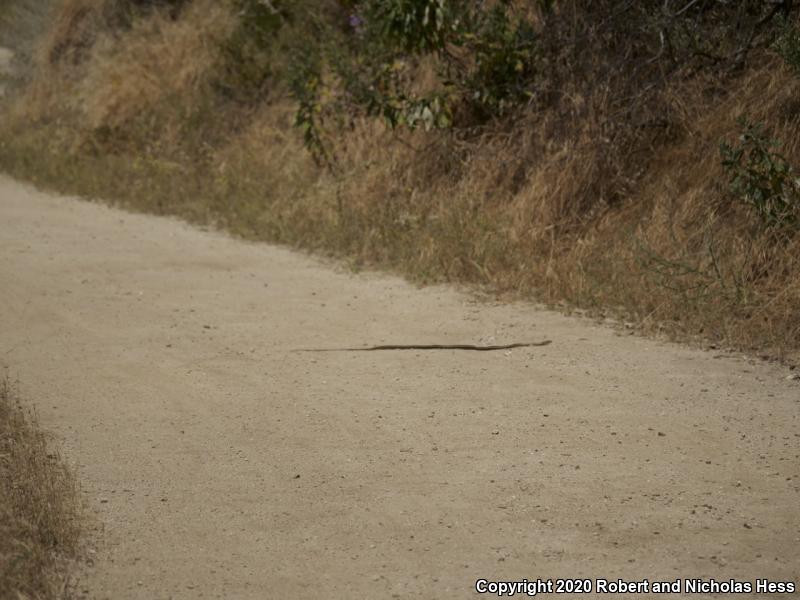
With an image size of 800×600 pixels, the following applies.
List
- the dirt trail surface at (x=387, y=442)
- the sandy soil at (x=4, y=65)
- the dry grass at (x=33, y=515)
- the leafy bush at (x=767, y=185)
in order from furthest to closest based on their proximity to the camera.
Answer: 1. the sandy soil at (x=4, y=65)
2. the leafy bush at (x=767, y=185)
3. the dirt trail surface at (x=387, y=442)
4. the dry grass at (x=33, y=515)

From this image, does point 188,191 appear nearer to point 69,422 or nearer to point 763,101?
point 763,101

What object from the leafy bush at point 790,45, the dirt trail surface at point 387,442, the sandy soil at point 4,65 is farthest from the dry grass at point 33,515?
the sandy soil at point 4,65

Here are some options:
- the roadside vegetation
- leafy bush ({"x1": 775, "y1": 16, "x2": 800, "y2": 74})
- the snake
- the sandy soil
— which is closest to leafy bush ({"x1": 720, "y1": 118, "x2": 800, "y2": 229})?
the roadside vegetation

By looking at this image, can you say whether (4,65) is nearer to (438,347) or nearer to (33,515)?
(438,347)

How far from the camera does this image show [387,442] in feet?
15.0

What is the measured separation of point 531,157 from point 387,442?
14.0 ft

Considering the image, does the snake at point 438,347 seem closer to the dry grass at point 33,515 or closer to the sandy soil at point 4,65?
the dry grass at point 33,515

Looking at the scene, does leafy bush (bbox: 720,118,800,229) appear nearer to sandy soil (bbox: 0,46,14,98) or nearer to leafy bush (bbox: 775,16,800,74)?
leafy bush (bbox: 775,16,800,74)

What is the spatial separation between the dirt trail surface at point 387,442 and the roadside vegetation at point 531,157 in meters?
0.65

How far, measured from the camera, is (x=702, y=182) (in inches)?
295

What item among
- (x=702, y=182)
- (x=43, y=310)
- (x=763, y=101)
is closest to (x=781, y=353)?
(x=702, y=182)

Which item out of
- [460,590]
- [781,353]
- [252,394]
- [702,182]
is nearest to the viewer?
[460,590]

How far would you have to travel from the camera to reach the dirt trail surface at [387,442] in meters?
3.53

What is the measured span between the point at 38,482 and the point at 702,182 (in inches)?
194
